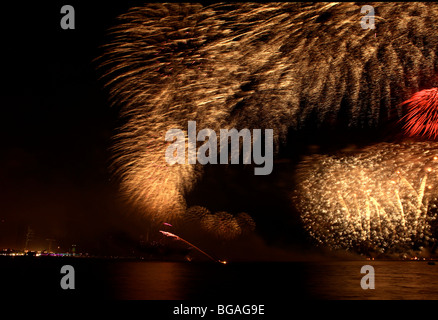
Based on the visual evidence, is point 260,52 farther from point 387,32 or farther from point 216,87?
point 387,32

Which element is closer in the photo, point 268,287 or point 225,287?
point 225,287
